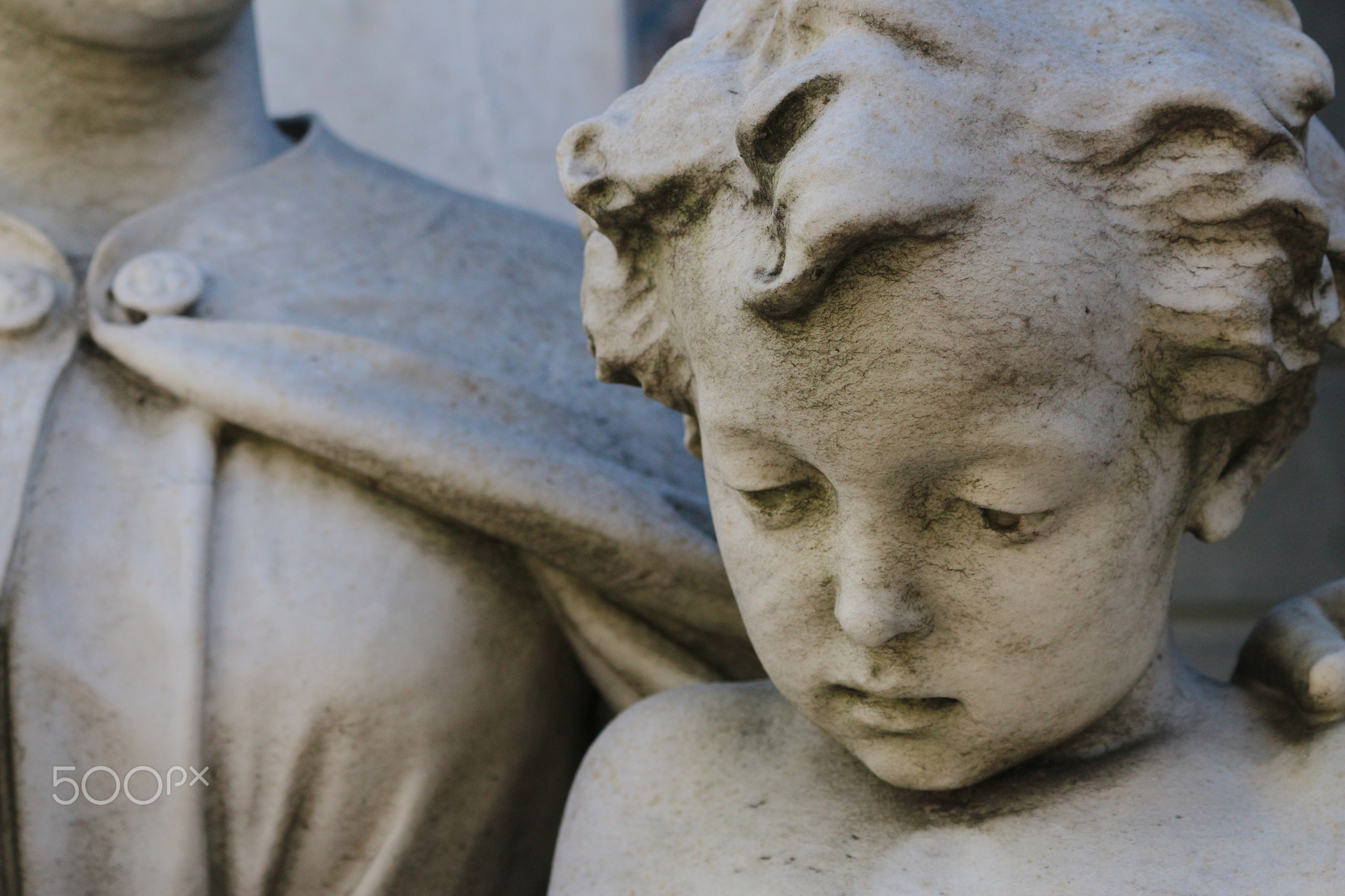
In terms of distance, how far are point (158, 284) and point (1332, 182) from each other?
110 cm

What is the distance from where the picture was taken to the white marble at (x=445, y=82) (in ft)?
9.40

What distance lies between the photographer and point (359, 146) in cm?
288

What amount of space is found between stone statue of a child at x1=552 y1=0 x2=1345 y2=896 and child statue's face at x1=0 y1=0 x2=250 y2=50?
69 cm

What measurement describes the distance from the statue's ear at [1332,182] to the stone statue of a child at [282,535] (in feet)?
2.13

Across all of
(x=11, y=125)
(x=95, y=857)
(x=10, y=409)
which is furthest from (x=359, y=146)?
(x=95, y=857)

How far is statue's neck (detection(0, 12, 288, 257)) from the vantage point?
1.86 meters

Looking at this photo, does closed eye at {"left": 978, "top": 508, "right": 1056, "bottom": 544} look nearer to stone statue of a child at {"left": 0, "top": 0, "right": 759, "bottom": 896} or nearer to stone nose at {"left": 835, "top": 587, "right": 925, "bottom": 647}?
stone nose at {"left": 835, "top": 587, "right": 925, "bottom": 647}

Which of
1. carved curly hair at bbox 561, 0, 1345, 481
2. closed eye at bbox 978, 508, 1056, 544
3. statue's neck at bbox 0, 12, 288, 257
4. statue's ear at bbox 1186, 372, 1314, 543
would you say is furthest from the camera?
statue's neck at bbox 0, 12, 288, 257

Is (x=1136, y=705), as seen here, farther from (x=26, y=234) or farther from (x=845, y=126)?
(x=26, y=234)

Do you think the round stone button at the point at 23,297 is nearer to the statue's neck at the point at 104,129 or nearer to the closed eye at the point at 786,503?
the statue's neck at the point at 104,129

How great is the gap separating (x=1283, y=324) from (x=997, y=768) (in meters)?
0.38

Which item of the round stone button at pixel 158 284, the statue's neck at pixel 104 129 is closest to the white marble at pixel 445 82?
the statue's neck at pixel 104 129

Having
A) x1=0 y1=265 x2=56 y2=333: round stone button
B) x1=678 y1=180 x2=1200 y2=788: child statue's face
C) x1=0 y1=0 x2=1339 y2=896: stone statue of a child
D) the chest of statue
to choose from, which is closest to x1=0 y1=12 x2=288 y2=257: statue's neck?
x1=0 y1=0 x2=1339 y2=896: stone statue of a child

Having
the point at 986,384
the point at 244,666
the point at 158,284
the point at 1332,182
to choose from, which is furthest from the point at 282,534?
the point at 1332,182
